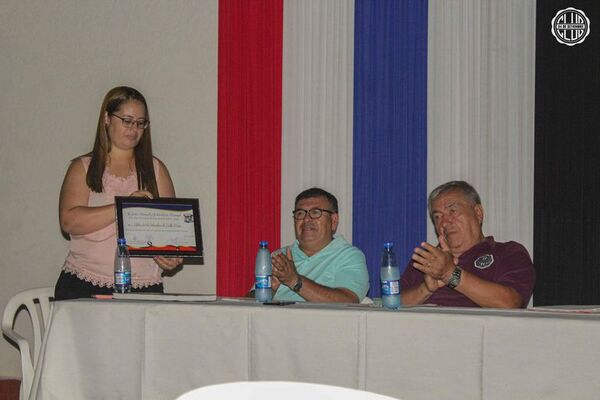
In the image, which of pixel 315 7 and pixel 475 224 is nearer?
pixel 475 224

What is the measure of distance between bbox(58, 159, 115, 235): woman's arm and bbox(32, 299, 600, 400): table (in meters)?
0.69

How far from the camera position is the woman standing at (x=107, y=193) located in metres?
3.45

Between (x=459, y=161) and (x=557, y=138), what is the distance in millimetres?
546

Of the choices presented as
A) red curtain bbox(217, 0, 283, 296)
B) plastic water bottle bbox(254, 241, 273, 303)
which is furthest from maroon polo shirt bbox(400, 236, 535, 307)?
red curtain bbox(217, 0, 283, 296)

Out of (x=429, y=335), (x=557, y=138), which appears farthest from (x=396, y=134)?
(x=429, y=335)

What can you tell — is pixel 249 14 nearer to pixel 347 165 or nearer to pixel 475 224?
pixel 347 165

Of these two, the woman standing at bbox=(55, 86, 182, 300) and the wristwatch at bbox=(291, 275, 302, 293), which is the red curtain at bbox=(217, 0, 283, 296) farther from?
the wristwatch at bbox=(291, 275, 302, 293)

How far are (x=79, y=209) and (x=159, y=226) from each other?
1.30 ft

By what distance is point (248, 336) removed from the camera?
2.59 meters

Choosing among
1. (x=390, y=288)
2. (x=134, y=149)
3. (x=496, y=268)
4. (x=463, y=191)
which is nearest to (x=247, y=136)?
(x=134, y=149)

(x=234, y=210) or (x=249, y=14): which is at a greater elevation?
(x=249, y=14)

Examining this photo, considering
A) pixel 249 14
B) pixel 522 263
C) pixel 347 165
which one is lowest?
pixel 522 263

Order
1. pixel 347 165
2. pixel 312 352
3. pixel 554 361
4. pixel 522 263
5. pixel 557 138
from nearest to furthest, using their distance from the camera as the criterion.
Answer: pixel 554 361
pixel 312 352
pixel 522 263
pixel 557 138
pixel 347 165

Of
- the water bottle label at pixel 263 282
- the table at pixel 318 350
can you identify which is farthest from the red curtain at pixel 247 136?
the table at pixel 318 350
